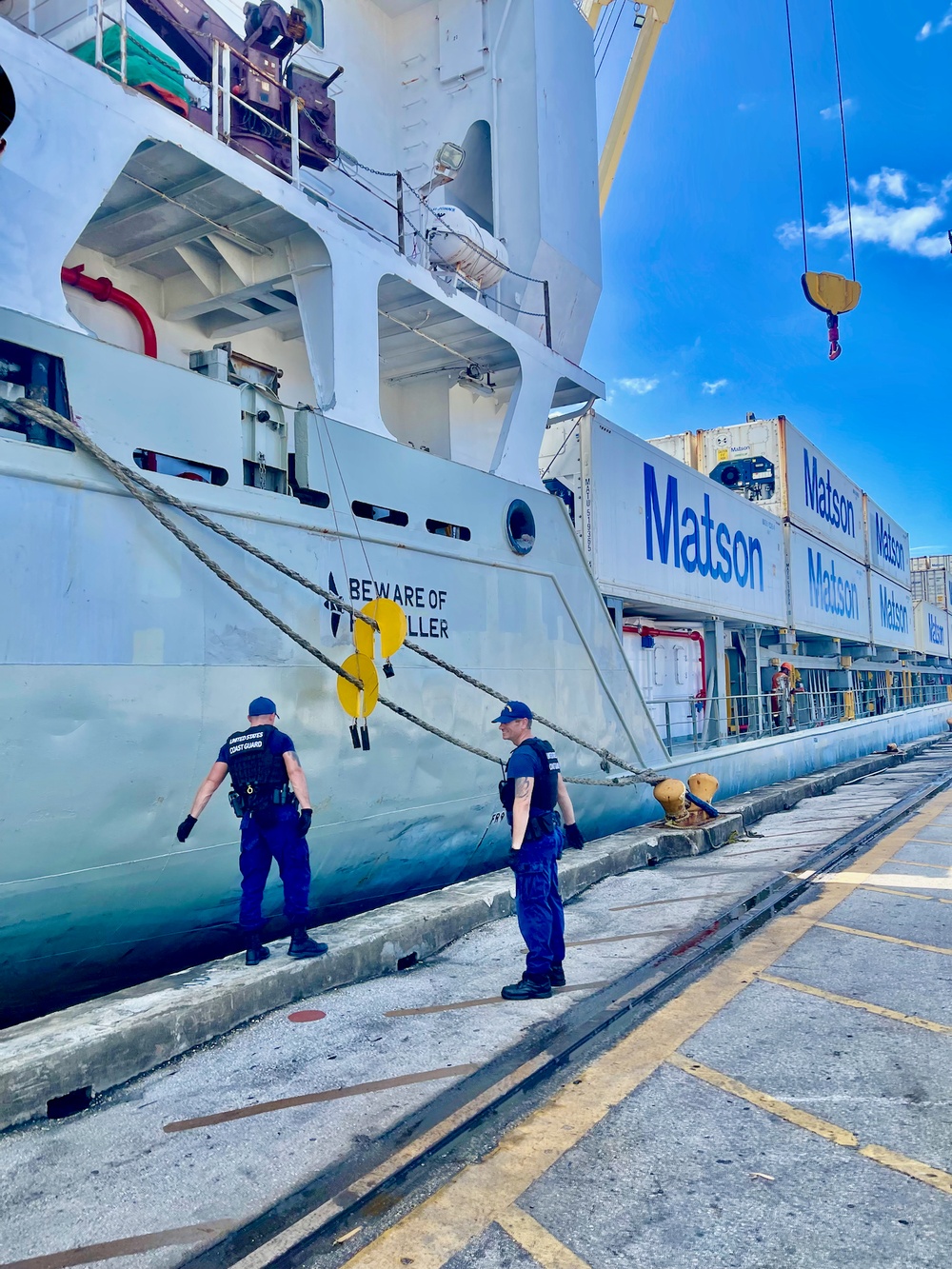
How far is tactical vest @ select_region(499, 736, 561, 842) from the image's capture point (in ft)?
13.5

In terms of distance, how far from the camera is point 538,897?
4113 mm

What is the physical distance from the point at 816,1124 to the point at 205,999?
2433 mm

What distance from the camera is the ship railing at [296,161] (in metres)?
5.10

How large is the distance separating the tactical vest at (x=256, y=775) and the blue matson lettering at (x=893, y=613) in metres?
23.5

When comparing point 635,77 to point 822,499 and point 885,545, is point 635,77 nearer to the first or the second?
point 822,499

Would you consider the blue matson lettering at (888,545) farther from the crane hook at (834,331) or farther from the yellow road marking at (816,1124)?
the yellow road marking at (816,1124)

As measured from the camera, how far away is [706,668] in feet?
45.7

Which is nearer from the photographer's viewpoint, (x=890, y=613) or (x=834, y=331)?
(x=834, y=331)

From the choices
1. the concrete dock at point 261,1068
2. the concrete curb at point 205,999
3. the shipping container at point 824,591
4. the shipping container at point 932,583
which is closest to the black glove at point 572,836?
the concrete dock at point 261,1068

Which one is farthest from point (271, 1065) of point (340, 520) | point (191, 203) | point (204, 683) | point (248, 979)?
point (191, 203)

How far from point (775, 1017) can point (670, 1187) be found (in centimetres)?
152

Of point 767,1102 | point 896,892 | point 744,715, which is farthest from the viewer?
point 744,715

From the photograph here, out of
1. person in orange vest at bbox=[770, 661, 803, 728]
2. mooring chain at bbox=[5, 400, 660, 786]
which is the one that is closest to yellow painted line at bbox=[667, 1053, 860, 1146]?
mooring chain at bbox=[5, 400, 660, 786]

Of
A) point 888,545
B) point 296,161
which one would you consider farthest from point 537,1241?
point 888,545
